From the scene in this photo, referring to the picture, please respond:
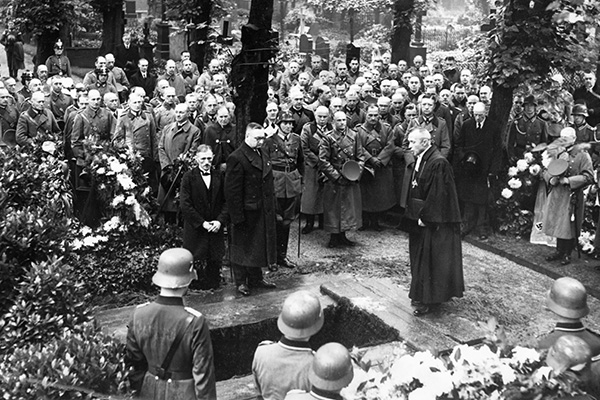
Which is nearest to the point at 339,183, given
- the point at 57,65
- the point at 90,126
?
the point at 90,126

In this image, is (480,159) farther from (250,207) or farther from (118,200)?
(118,200)

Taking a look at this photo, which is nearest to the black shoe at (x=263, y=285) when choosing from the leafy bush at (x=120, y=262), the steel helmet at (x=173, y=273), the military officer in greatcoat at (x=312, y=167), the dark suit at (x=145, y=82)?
the leafy bush at (x=120, y=262)

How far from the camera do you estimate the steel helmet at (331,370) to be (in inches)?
163

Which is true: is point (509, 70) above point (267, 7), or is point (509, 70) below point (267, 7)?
below

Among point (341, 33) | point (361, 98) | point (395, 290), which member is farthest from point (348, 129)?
point (341, 33)

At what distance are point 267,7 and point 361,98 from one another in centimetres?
434

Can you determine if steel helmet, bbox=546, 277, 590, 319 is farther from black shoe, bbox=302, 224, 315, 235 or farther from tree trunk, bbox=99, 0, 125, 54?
tree trunk, bbox=99, 0, 125, 54

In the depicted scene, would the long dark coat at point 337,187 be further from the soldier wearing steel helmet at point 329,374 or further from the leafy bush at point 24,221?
the soldier wearing steel helmet at point 329,374

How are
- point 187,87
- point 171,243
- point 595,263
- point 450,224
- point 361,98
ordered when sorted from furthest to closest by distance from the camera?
point 187,87, point 361,98, point 595,263, point 171,243, point 450,224

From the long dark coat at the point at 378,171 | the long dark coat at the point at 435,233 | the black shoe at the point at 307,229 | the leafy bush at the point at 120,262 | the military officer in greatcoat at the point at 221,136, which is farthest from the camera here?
the black shoe at the point at 307,229

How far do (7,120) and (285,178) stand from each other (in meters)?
5.10

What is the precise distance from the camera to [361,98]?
13.7m

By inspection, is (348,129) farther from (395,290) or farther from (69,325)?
(69,325)

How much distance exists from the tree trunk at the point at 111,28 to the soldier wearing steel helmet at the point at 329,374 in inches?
838
